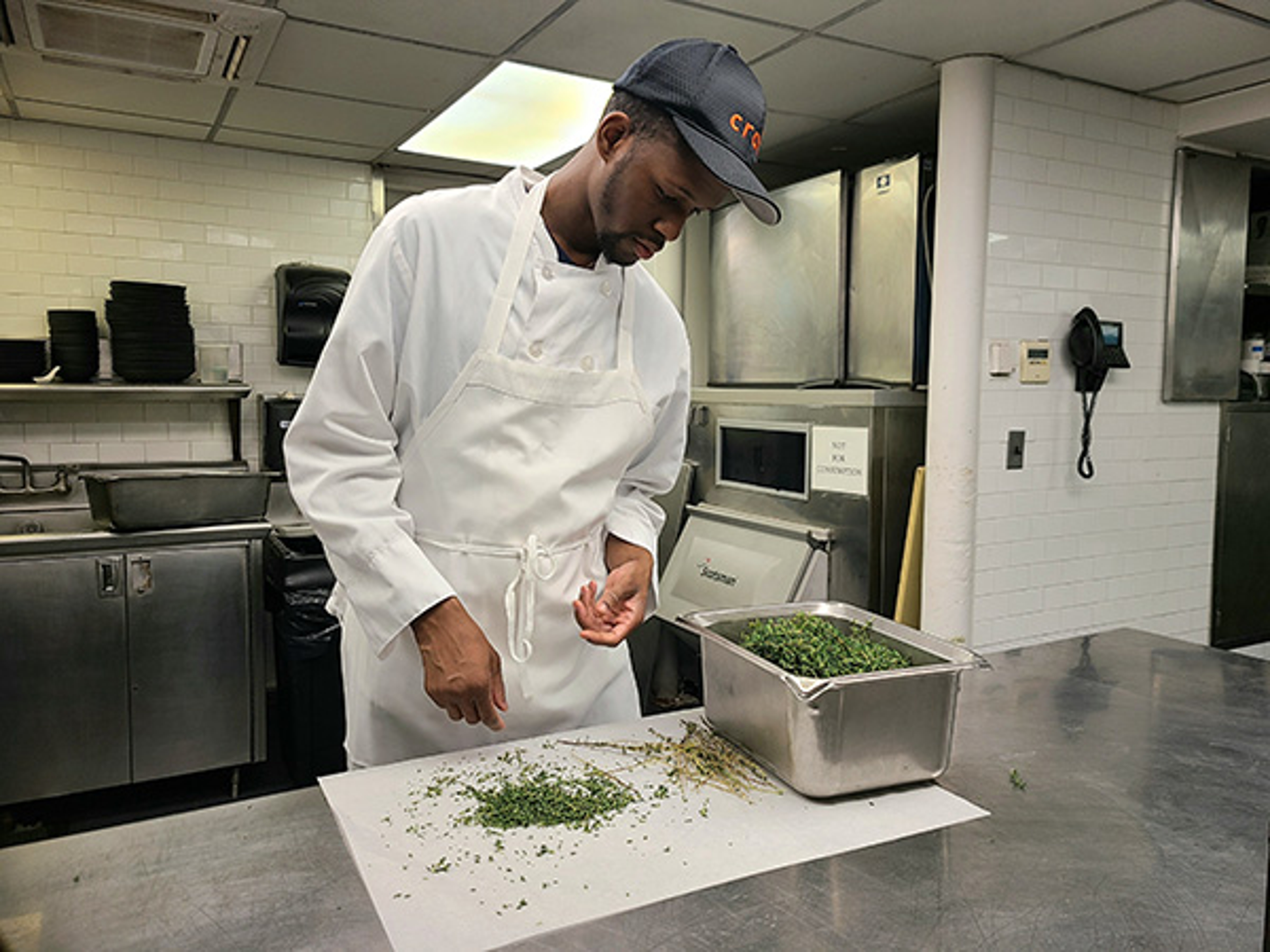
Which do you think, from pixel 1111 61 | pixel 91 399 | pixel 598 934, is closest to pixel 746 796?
pixel 598 934

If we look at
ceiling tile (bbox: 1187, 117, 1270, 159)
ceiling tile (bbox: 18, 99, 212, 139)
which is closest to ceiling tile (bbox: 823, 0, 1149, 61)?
ceiling tile (bbox: 1187, 117, 1270, 159)

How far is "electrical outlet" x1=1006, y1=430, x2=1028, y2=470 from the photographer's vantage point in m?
3.32

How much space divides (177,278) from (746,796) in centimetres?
394

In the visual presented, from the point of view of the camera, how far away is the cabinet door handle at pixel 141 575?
346 centimetres

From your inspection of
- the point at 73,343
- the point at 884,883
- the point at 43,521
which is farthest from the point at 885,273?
the point at 43,521

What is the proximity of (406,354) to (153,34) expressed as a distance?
2161 millimetres

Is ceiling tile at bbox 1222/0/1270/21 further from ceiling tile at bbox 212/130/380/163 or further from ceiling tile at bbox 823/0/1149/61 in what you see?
ceiling tile at bbox 212/130/380/163

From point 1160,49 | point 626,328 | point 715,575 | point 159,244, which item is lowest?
point 715,575

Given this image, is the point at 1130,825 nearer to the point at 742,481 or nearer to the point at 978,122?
the point at 978,122

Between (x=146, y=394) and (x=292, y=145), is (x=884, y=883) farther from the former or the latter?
(x=292, y=145)

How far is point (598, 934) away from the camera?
0.94 metres

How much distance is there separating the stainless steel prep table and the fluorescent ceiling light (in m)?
2.62

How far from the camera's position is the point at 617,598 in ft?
4.97

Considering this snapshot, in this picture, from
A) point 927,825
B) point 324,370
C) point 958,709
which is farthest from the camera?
point 958,709
